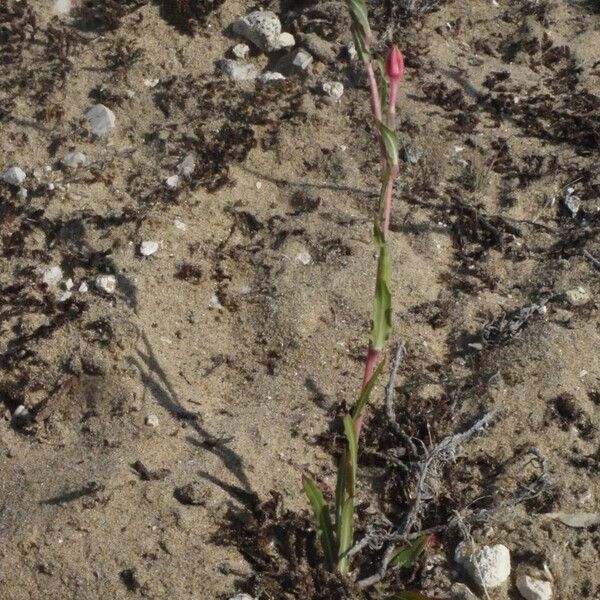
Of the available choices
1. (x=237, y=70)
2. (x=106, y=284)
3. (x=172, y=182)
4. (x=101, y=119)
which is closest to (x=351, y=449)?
(x=106, y=284)

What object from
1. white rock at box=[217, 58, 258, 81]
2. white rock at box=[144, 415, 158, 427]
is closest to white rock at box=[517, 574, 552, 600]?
white rock at box=[144, 415, 158, 427]

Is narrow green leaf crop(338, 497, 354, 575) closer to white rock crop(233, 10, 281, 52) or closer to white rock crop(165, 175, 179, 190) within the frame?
white rock crop(165, 175, 179, 190)

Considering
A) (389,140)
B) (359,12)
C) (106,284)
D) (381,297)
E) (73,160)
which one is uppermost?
(359,12)

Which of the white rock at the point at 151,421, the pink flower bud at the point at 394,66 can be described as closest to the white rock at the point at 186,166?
the white rock at the point at 151,421

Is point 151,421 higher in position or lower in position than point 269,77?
lower

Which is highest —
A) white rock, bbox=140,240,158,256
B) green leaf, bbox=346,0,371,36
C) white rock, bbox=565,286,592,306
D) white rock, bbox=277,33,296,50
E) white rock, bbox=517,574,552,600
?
green leaf, bbox=346,0,371,36

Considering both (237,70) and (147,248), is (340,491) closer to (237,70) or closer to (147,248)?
(147,248)

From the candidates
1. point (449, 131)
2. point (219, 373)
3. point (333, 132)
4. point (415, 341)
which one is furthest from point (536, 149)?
point (219, 373)
